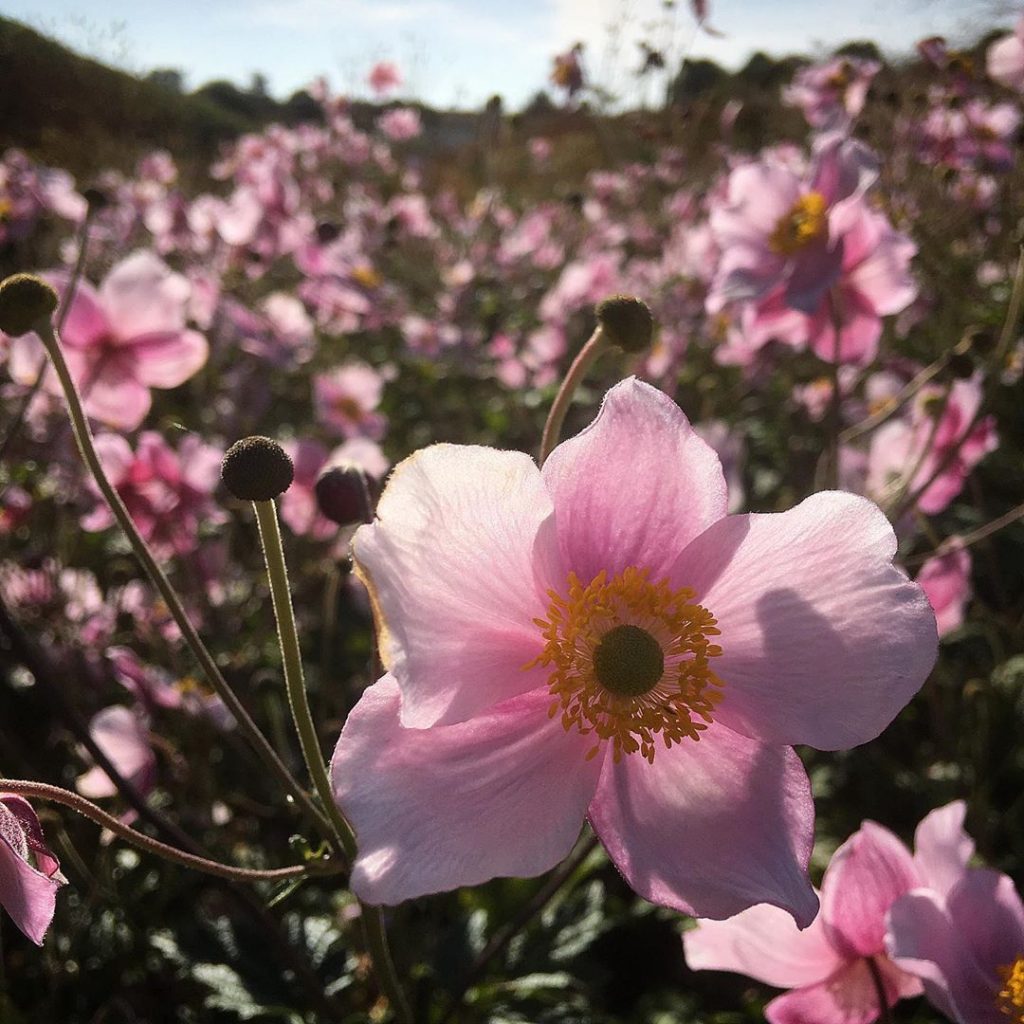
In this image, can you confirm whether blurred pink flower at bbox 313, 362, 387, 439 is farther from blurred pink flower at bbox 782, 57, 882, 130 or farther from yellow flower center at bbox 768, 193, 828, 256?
blurred pink flower at bbox 782, 57, 882, 130

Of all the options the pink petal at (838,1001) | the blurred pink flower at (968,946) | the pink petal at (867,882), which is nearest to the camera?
the blurred pink flower at (968,946)

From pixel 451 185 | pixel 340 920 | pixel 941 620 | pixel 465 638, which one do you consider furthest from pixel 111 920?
pixel 451 185

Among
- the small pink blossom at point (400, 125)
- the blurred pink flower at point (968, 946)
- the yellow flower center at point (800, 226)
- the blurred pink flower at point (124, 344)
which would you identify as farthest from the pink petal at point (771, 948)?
the small pink blossom at point (400, 125)

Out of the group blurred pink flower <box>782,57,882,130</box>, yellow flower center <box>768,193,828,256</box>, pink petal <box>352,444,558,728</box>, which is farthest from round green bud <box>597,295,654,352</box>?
blurred pink flower <box>782,57,882,130</box>

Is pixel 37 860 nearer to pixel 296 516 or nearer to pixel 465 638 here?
pixel 465 638

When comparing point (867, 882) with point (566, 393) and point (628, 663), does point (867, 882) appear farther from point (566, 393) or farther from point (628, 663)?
point (566, 393)

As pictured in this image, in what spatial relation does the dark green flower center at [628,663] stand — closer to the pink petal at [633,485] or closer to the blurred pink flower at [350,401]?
the pink petal at [633,485]
